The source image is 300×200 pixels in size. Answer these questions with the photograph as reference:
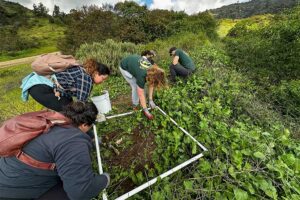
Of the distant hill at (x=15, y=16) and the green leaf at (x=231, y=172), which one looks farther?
the distant hill at (x=15, y=16)

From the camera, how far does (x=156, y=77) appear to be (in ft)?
9.43

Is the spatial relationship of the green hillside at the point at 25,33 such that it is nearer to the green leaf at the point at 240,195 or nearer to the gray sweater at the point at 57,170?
the gray sweater at the point at 57,170

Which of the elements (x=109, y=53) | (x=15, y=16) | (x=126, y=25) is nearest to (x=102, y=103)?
(x=109, y=53)

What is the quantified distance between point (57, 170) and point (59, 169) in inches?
2.8

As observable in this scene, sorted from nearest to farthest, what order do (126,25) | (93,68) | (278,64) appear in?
(93,68) < (278,64) < (126,25)

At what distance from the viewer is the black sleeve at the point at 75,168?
52.4 inches

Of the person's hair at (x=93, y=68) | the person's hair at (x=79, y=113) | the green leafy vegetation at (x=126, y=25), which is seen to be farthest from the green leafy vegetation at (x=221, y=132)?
the green leafy vegetation at (x=126, y=25)

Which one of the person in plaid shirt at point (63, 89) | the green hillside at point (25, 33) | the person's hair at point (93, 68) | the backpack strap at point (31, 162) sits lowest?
the green hillside at point (25, 33)

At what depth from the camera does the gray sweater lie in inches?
52.9

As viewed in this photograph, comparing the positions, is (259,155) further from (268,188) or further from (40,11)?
(40,11)

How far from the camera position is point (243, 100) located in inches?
155

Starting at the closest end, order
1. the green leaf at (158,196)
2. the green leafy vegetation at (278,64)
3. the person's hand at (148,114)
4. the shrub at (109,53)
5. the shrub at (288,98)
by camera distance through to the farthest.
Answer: the green leaf at (158,196)
the person's hand at (148,114)
the shrub at (288,98)
the green leafy vegetation at (278,64)
the shrub at (109,53)

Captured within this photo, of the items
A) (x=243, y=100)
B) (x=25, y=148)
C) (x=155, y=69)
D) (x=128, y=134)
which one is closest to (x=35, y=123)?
(x=25, y=148)

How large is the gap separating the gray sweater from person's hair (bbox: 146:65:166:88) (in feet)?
5.16
